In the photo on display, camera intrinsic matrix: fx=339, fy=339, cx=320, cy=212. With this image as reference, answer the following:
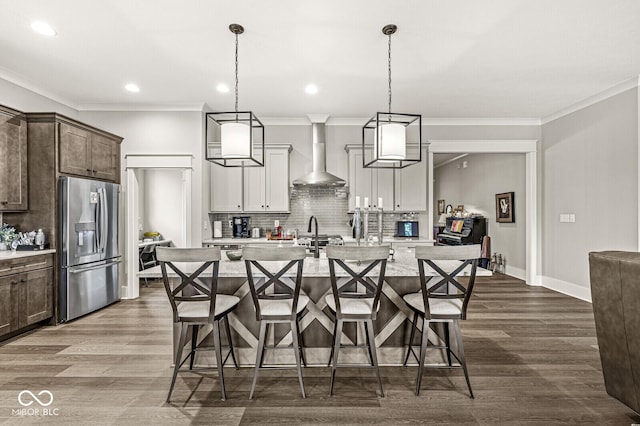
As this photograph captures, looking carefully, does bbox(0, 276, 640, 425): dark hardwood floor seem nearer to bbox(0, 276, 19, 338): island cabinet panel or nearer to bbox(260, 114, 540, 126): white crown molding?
bbox(0, 276, 19, 338): island cabinet panel

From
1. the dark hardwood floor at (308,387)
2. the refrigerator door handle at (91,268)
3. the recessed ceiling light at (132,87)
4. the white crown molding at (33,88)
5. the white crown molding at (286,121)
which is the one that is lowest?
the dark hardwood floor at (308,387)

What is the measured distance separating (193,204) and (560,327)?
191 inches

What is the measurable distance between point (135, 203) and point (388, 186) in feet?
12.7

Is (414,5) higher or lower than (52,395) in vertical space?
higher

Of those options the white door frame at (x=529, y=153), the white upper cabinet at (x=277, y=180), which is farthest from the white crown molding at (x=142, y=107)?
the white door frame at (x=529, y=153)

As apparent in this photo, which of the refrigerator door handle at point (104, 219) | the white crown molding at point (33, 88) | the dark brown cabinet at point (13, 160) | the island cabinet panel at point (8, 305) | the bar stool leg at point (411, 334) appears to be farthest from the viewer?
the refrigerator door handle at point (104, 219)

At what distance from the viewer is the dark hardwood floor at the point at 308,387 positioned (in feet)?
6.68

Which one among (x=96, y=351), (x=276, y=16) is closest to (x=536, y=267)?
(x=276, y=16)

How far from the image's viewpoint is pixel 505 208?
21.9 feet

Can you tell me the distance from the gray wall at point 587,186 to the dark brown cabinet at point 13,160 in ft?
23.1

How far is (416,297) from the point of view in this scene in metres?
2.43

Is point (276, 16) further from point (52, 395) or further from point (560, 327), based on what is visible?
point (560, 327)

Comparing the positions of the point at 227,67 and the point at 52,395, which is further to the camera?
the point at 227,67

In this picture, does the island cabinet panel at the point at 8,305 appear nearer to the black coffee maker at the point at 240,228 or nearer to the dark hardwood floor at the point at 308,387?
the dark hardwood floor at the point at 308,387
